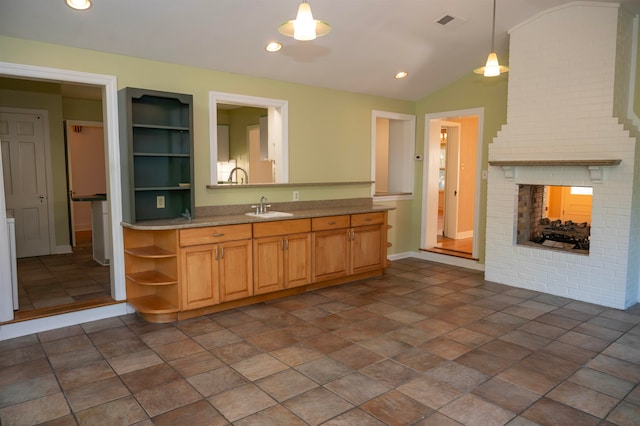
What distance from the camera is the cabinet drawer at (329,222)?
4.81 meters

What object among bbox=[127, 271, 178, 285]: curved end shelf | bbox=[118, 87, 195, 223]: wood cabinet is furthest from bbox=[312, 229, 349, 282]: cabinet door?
bbox=[127, 271, 178, 285]: curved end shelf

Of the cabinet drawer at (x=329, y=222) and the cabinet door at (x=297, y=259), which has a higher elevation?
the cabinet drawer at (x=329, y=222)

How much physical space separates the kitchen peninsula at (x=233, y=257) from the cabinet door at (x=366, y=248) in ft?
0.06

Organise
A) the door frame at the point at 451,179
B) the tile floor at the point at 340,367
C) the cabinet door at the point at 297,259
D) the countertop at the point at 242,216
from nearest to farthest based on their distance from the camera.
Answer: the tile floor at the point at 340,367
the countertop at the point at 242,216
the cabinet door at the point at 297,259
the door frame at the point at 451,179

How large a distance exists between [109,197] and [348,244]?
2609mm

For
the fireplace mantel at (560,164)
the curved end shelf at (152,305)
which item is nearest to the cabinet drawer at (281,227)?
the curved end shelf at (152,305)

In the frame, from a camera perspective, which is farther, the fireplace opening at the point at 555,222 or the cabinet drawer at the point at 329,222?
the fireplace opening at the point at 555,222

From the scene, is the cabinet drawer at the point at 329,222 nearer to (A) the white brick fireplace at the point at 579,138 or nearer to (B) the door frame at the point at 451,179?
(A) the white brick fireplace at the point at 579,138

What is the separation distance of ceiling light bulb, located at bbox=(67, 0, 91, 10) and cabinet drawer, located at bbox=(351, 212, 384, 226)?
3.28 m

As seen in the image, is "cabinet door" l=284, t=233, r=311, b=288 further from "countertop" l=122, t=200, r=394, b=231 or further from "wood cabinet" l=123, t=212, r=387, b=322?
"countertop" l=122, t=200, r=394, b=231

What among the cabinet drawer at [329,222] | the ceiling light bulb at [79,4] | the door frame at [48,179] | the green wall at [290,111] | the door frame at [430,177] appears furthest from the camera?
the door frame at [430,177]

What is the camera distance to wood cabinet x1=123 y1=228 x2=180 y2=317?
390 centimetres

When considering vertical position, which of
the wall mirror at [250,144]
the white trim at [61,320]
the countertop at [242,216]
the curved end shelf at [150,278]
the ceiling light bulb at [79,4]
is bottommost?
the white trim at [61,320]

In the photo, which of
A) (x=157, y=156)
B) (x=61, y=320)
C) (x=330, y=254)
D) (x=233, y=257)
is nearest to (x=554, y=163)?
(x=330, y=254)
